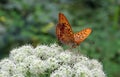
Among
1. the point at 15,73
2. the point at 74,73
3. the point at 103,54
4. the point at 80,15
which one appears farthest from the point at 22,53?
the point at 80,15

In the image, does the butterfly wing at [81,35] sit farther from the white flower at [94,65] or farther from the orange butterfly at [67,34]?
the white flower at [94,65]

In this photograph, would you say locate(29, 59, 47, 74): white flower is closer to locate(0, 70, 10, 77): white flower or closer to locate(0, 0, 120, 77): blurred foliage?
locate(0, 70, 10, 77): white flower

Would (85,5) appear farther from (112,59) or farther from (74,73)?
(74,73)

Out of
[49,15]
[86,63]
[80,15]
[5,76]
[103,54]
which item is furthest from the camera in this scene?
[80,15]

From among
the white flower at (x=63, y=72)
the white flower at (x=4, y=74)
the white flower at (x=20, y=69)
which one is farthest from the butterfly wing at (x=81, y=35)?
the white flower at (x=4, y=74)

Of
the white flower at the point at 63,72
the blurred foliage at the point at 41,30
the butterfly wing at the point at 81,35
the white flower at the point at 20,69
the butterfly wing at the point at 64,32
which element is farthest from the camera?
the blurred foliage at the point at 41,30

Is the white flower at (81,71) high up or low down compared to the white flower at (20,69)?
down
